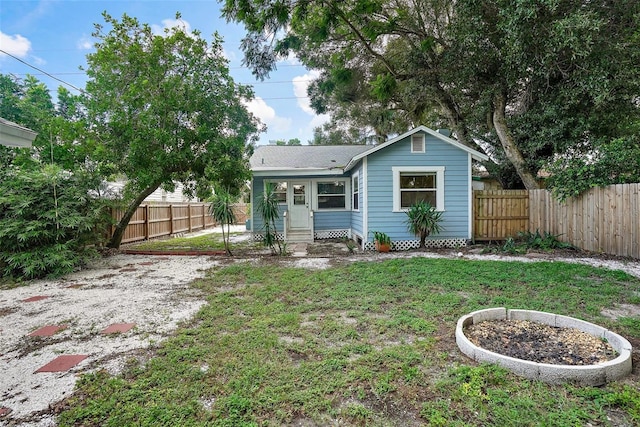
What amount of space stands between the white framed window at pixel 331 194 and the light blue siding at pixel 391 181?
2.70 meters

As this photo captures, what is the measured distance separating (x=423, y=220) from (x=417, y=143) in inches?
87.0

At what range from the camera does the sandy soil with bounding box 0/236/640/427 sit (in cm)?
231

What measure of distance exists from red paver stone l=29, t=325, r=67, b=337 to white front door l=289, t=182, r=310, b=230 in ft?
25.9

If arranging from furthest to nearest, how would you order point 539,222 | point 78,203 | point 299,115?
point 299,115 < point 539,222 < point 78,203

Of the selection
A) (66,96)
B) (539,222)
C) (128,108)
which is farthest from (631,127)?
(66,96)

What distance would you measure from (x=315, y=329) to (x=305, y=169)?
25.1 feet

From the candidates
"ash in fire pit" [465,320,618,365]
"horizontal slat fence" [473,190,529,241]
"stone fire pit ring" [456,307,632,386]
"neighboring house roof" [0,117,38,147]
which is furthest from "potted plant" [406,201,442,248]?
"neighboring house roof" [0,117,38,147]

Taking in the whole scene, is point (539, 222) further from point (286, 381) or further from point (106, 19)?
point (106, 19)

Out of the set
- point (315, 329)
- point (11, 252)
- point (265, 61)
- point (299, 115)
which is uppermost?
point (299, 115)

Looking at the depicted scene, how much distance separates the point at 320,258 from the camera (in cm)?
746

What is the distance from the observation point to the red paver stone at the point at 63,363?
2549 mm

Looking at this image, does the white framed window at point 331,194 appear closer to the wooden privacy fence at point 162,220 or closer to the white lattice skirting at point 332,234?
the white lattice skirting at point 332,234

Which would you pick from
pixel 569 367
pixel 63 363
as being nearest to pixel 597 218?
pixel 569 367

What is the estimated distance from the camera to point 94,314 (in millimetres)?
3885
